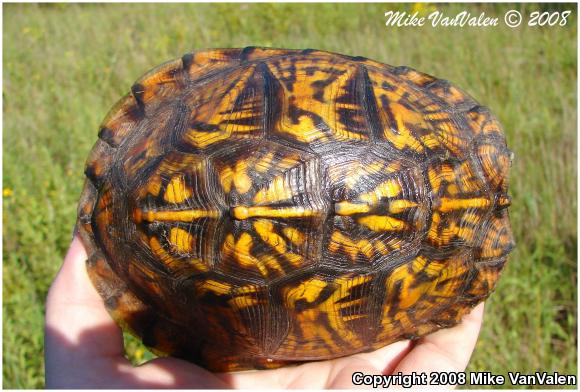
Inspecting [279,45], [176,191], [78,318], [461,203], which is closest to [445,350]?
[461,203]

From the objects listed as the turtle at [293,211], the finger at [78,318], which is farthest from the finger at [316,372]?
the finger at [78,318]

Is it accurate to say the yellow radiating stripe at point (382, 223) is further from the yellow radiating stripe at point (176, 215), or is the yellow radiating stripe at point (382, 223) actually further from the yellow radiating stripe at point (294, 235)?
the yellow radiating stripe at point (176, 215)

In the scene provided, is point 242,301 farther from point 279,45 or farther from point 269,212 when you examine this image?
point 279,45

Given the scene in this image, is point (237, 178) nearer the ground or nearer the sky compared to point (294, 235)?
nearer the sky

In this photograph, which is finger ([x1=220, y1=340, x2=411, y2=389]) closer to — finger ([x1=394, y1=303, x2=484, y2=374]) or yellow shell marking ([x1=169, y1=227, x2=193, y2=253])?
finger ([x1=394, y1=303, x2=484, y2=374])

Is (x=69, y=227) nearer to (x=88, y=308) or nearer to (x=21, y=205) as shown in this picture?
(x=21, y=205)

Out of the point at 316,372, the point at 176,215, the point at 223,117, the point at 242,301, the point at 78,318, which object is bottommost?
the point at 316,372

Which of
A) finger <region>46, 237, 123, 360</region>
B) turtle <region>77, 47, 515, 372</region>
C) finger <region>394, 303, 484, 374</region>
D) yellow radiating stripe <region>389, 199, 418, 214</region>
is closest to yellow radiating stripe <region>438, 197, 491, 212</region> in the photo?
turtle <region>77, 47, 515, 372</region>
